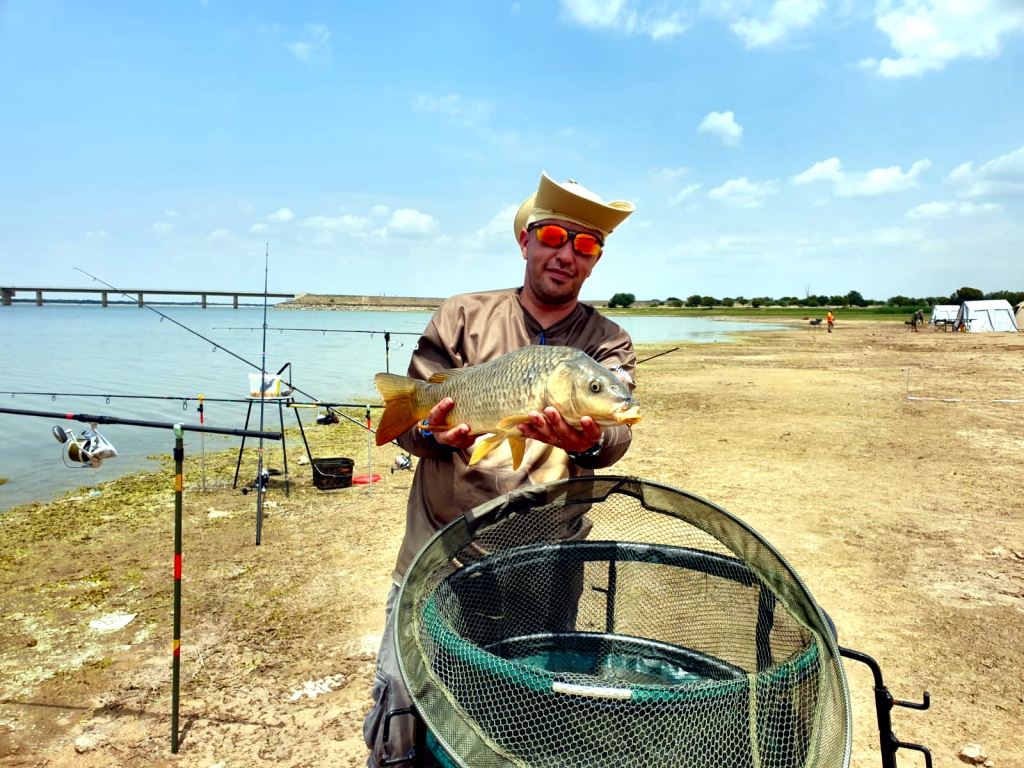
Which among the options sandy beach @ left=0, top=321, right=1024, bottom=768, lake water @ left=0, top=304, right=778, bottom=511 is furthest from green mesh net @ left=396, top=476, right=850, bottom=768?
lake water @ left=0, top=304, right=778, bottom=511

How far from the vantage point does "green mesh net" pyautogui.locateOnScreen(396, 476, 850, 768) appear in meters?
1.64


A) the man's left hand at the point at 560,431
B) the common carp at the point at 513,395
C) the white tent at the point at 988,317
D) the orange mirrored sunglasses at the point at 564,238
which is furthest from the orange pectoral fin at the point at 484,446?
the white tent at the point at 988,317

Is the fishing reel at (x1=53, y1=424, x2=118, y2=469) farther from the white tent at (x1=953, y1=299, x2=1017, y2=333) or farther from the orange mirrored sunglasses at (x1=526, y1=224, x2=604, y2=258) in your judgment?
the white tent at (x1=953, y1=299, x2=1017, y2=333)

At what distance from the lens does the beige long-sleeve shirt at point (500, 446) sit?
Result: 240 cm

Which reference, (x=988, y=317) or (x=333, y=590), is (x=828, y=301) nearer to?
(x=988, y=317)

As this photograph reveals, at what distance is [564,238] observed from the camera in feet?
8.18

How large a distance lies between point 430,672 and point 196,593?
3.96 m

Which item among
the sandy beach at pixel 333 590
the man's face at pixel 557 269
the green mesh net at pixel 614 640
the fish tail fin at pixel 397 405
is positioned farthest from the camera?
the sandy beach at pixel 333 590

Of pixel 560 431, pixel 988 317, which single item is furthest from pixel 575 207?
pixel 988 317

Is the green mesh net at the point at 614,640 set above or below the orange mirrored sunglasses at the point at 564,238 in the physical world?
below

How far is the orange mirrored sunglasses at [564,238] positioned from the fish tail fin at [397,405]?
683mm

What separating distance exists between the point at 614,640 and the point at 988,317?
50333 millimetres

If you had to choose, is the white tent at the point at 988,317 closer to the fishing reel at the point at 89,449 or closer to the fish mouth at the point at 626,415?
the fishing reel at the point at 89,449

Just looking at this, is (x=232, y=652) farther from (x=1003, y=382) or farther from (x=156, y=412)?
(x=1003, y=382)
